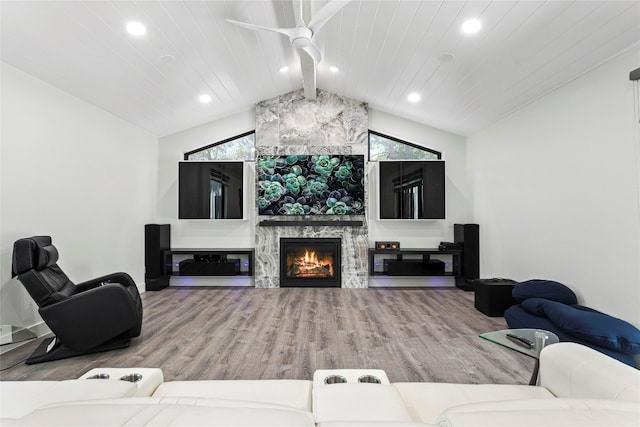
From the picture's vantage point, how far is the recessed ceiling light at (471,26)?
275 centimetres

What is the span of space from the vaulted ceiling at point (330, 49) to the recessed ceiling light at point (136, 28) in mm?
46

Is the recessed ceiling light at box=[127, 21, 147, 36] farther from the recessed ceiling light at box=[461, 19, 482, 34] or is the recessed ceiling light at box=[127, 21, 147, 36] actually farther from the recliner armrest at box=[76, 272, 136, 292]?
the recessed ceiling light at box=[461, 19, 482, 34]

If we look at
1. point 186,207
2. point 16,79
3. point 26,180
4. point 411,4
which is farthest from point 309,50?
point 186,207

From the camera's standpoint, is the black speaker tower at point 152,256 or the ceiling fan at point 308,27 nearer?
the ceiling fan at point 308,27

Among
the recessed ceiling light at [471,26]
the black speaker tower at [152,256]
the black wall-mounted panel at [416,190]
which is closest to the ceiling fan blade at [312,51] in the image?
the recessed ceiling light at [471,26]

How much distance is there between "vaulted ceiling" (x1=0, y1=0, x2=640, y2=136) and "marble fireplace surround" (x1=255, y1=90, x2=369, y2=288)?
67 centimetres

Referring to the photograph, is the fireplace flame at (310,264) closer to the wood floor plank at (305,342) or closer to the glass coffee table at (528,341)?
the wood floor plank at (305,342)

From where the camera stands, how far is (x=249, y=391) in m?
1.30

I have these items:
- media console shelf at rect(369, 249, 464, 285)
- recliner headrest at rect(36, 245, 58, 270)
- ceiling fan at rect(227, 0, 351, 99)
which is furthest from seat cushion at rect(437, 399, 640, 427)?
media console shelf at rect(369, 249, 464, 285)

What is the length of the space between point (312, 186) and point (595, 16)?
3.96 metres

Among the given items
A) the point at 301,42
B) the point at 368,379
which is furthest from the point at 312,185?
the point at 368,379

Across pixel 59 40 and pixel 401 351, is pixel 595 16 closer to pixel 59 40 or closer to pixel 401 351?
pixel 401 351

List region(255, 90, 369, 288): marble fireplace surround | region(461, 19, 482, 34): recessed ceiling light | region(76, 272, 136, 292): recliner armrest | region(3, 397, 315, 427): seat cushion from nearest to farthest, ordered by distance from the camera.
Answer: region(3, 397, 315, 427): seat cushion → region(461, 19, 482, 34): recessed ceiling light → region(76, 272, 136, 292): recliner armrest → region(255, 90, 369, 288): marble fireplace surround

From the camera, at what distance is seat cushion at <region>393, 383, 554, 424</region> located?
48.4 inches
